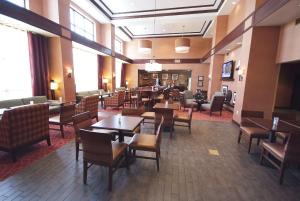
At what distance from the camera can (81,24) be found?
7891 millimetres

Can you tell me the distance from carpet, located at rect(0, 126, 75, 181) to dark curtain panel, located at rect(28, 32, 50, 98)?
2.86m

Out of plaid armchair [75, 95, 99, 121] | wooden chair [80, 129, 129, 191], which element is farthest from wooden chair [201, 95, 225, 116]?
wooden chair [80, 129, 129, 191]

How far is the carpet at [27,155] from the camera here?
2.45 meters

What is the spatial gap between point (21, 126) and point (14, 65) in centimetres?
366

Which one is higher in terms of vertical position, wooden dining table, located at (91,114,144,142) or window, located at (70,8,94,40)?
window, located at (70,8,94,40)

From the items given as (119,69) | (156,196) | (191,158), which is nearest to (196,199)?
(156,196)

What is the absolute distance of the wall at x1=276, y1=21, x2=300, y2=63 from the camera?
3754mm

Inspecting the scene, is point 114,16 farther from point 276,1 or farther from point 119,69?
point 276,1

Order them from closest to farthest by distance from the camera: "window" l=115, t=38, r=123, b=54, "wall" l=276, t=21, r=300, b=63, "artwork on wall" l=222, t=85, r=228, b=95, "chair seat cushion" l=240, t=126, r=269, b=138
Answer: "chair seat cushion" l=240, t=126, r=269, b=138, "wall" l=276, t=21, r=300, b=63, "artwork on wall" l=222, t=85, r=228, b=95, "window" l=115, t=38, r=123, b=54

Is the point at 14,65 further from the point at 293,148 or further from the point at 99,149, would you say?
the point at 293,148

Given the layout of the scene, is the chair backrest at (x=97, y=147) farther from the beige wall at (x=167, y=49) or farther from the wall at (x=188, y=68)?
the beige wall at (x=167, y=49)

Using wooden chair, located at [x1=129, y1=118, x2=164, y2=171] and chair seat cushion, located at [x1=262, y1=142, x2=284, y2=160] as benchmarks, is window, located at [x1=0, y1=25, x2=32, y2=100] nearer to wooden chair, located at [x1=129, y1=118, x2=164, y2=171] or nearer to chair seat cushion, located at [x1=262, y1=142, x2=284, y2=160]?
wooden chair, located at [x1=129, y1=118, x2=164, y2=171]

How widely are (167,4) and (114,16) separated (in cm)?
331

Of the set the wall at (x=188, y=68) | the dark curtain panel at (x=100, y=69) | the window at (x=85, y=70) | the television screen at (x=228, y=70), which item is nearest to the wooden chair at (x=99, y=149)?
the window at (x=85, y=70)
